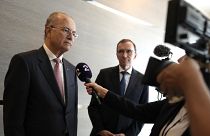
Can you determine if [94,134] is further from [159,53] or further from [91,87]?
[159,53]

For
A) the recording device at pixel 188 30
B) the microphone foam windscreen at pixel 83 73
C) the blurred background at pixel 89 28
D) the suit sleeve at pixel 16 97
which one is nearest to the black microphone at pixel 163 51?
the microphone foam windscreen at pixel 83 73

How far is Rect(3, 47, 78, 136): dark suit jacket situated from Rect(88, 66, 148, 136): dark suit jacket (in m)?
0.45

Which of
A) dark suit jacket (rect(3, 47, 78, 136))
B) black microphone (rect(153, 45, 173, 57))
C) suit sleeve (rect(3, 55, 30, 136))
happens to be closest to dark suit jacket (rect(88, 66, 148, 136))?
black microphone (rect(153, 45, 173, 57))

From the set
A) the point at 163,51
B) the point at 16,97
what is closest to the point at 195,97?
the point at 16,97

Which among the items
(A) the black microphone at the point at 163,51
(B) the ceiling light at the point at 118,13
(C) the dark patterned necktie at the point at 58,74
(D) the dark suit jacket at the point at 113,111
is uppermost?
(B) the ceiling light at the point at 118,13

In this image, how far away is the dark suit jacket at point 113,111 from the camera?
2.48 metres

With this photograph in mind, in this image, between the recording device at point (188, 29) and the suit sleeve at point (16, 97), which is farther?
the suit sleeve at point (16, 97)

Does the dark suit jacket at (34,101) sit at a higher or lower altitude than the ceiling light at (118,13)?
lower

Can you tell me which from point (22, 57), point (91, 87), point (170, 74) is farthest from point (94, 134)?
point (170, 74)

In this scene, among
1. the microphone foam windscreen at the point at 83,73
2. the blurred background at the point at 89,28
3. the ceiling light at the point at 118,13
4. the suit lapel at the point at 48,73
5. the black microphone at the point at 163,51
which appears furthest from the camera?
the ceiling light at the point at 118,13

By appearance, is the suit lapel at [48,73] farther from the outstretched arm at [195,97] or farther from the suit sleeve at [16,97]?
the outstretched arm at [195,97]

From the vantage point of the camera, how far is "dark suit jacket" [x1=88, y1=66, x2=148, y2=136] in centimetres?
248

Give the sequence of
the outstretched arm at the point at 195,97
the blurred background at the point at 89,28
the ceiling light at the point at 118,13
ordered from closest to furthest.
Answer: the outstretched arm at the point at 195,97 → the blurred background at the point at 89,28 → the ceiling light at the point at 118,13

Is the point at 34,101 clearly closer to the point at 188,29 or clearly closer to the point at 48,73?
the point at 48,73
